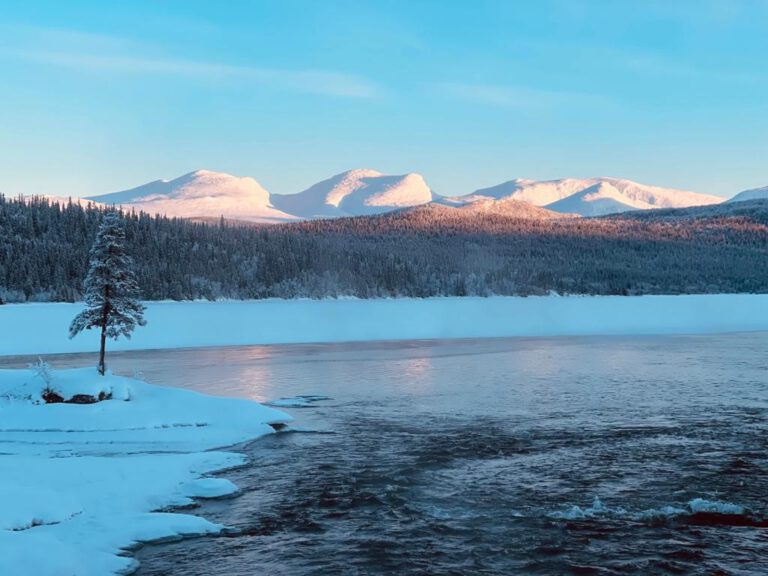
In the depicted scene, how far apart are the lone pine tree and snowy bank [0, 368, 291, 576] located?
5550mm

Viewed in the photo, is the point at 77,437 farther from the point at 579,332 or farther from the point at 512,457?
the point at 579,332

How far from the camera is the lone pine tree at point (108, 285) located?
35.3 metres

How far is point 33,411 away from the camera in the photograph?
27.8m

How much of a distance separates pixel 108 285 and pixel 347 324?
181 ft

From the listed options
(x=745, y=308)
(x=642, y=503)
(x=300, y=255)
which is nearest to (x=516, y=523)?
(x=642, y=503)

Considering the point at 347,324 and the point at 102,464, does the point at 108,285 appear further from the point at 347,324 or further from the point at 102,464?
the point at 347,324

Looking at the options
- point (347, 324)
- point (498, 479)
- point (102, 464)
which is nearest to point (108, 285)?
point (102, 464)

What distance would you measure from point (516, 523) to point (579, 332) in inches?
2553

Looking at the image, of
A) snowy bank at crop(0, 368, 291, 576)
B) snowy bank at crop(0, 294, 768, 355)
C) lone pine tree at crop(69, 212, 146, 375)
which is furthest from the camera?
snowy bank at crop(0, 294, 768, 355)

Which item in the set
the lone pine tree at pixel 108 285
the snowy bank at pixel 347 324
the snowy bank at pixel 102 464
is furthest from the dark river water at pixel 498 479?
the snowy bank at pixel 347 324

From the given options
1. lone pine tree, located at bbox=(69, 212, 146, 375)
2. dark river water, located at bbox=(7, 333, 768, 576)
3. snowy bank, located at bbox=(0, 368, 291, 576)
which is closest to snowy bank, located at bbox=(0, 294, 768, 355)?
lone pine tree, located at bbox=(69, 212, 146, 375)

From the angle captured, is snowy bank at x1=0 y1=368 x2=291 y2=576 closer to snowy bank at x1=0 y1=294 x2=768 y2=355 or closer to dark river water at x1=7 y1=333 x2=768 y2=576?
dark river water at x1=7 y1=333 x2=768 y2=576

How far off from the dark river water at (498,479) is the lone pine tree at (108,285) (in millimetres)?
5206

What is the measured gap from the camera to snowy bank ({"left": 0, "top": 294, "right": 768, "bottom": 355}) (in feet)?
225
